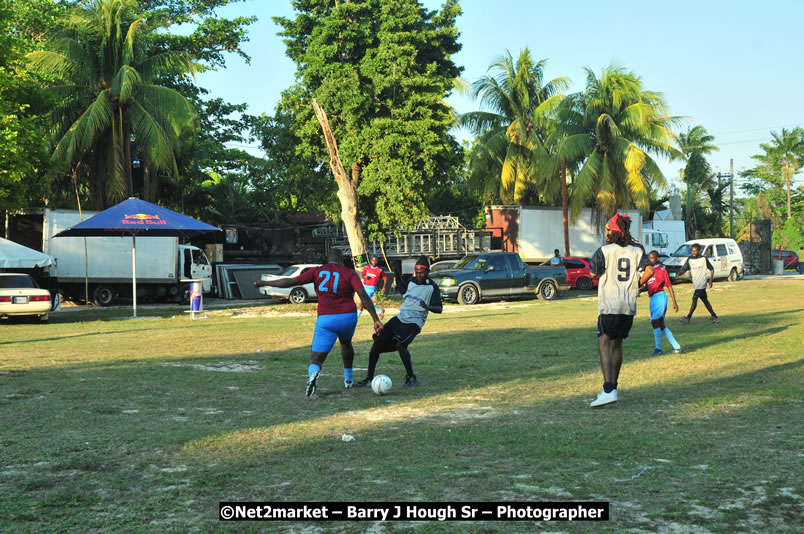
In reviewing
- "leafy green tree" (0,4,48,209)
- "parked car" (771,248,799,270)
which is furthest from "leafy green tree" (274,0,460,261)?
"parked car" (771,248,799,270)

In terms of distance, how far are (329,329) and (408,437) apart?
254cm

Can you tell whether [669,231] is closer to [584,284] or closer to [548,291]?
[584,284]

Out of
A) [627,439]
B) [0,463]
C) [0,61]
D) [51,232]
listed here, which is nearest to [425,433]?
[627,439]

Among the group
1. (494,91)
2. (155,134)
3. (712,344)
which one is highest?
(494,91)

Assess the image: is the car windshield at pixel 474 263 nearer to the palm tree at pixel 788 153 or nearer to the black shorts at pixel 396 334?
the black shorts at pixel 396 334

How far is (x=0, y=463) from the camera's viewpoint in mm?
5574

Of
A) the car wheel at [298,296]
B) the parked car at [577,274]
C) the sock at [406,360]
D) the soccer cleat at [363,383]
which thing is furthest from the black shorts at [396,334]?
the parked car at [577,274]

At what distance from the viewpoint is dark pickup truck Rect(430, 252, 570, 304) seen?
85.4ft

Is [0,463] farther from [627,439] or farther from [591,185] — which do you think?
[591,185]

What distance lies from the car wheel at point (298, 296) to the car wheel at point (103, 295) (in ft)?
22.5

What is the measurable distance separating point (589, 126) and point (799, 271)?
77.1 feet

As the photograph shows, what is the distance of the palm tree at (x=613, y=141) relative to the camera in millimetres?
38719

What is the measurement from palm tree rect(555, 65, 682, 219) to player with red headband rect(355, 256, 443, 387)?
3060 centimetres

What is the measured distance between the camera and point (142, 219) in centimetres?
2139
